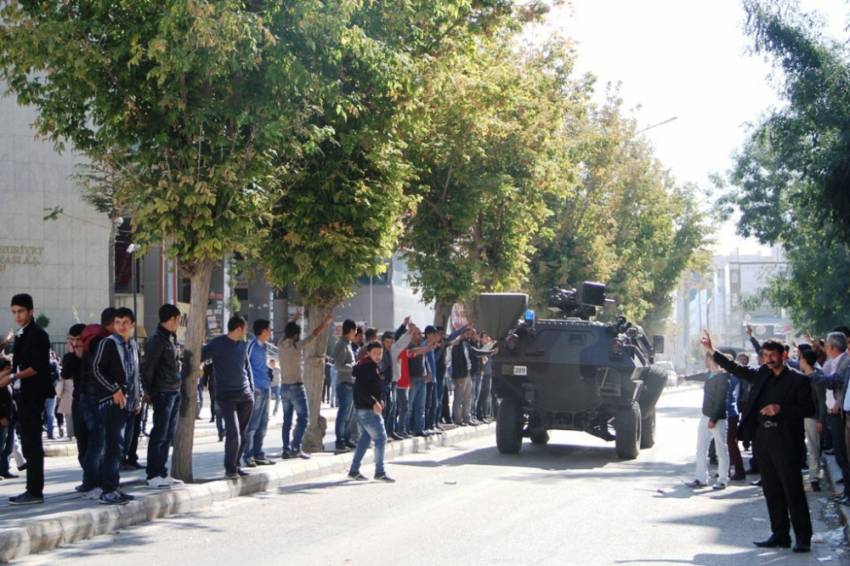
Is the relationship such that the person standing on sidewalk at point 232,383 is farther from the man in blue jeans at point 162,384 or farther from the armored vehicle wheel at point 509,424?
the armored vehicle wheel at point 509,424

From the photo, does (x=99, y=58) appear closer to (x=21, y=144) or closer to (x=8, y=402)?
(x=8, y=402)

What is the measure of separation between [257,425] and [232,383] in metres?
1.99

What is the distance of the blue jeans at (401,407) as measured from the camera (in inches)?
829

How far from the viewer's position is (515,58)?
3089 centimetres

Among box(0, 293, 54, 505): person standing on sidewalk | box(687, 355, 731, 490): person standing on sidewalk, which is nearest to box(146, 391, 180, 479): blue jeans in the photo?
box(0, 293, 54, 505): person standing on sidewalk

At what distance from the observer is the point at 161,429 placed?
1316 centimetres

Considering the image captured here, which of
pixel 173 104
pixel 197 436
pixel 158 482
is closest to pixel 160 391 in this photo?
pixel 158 482

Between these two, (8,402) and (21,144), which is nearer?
(8,402)

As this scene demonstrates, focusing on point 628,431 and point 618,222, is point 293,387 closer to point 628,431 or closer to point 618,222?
point 628,431

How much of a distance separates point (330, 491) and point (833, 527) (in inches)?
231

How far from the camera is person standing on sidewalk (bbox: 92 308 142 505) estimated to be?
38.9 ft

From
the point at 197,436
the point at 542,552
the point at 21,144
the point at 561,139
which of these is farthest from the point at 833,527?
the point at 21,144

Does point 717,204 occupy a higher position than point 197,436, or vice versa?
point 717,204

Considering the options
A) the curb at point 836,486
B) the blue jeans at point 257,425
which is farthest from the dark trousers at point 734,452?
the blue jeans at point 257,425
